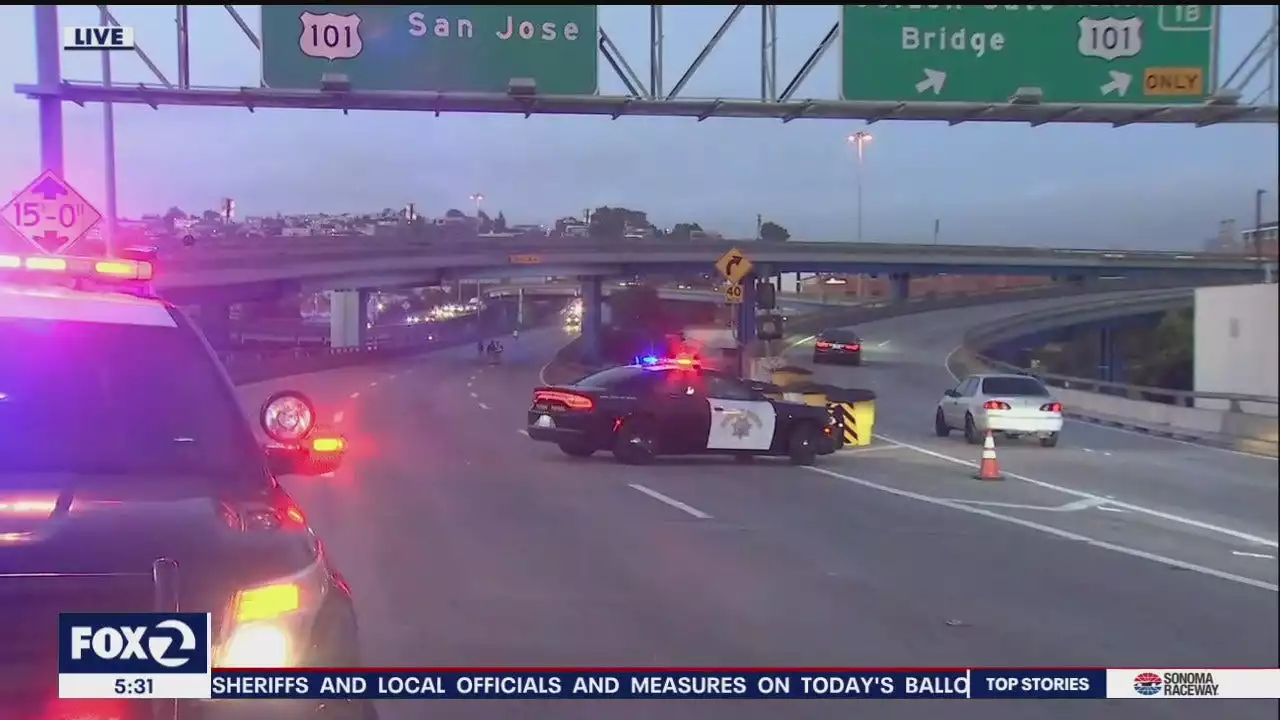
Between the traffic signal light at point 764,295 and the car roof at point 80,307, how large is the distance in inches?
242

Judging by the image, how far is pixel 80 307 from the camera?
5160 mm

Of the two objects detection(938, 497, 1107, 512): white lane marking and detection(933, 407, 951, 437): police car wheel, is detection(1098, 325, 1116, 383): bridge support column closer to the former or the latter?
detection(938, 497, 1107, 512): white lane marking

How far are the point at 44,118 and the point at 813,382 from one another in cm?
814

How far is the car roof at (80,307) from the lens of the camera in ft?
16.5

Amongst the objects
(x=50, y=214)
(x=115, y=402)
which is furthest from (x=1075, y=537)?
(x=115, y=402)

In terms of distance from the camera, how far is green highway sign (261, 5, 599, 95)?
1405 centimetres

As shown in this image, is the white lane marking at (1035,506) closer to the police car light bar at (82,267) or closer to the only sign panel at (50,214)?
the only sign panel at (50,214)

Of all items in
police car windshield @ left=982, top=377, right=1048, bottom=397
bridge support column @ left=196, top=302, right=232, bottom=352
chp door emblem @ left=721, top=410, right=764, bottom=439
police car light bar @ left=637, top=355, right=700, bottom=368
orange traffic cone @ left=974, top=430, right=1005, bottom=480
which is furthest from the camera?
chp door emblem @ left=721, top=410, right=764, bottom=439

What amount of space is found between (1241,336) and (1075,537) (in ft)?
10.6

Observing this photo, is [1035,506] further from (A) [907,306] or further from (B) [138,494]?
(B) [138,494]

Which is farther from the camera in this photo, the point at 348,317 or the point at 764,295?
the point at 764,295

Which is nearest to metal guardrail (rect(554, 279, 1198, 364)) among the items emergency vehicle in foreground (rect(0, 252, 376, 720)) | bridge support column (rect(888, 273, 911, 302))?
bridge support column (rect(888, 273, 911, 302))

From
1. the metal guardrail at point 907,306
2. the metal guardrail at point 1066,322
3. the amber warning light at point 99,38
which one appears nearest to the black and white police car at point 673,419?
the metal guardrail at point 907,306

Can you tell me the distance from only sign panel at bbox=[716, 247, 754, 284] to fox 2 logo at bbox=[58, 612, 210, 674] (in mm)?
7326
